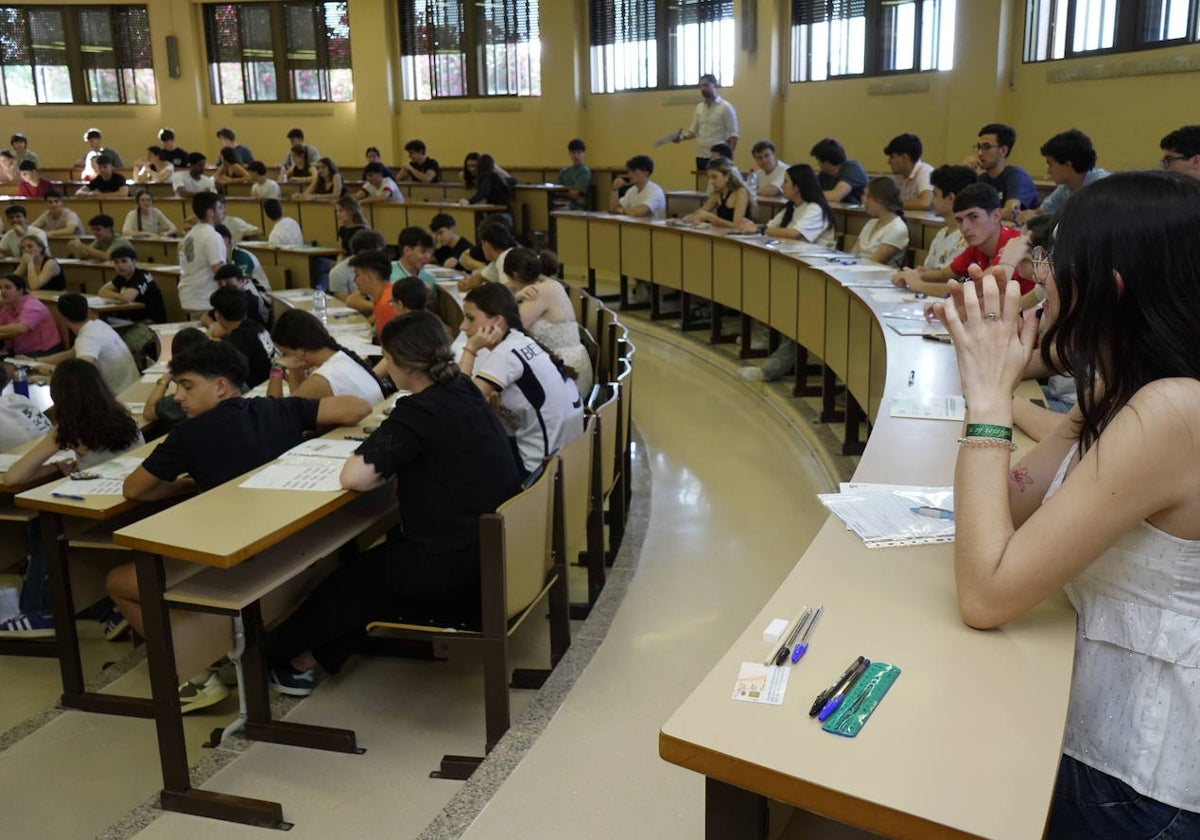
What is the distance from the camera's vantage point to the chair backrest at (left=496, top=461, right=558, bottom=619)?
3.01 metres

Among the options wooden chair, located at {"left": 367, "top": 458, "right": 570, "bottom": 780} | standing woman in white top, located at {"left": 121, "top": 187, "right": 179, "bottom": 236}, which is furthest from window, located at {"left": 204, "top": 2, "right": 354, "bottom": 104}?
wooden chair, located at {"left": 367, "top": 458, "right": 570, "bottom": 780}

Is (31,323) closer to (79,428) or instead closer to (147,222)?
(147,222)

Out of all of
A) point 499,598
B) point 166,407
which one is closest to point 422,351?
point 499,598

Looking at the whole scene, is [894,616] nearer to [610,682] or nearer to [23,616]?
[610,682]

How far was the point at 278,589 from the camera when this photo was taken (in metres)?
3.58

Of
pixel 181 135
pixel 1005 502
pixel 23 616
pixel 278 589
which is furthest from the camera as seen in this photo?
pixel 181 135

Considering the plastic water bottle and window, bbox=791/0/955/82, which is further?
window, bbox=791/0/955/82

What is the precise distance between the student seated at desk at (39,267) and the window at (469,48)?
26.5ft

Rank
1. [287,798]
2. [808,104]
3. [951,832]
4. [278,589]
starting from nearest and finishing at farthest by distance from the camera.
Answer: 1. [951,832]
2. [287,798]
3. [278,589]
4. [808,104]

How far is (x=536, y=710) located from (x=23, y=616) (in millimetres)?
2546

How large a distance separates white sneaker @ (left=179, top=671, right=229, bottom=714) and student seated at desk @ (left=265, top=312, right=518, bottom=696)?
524 mm

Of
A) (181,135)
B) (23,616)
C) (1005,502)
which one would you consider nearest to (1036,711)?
(1005,502)

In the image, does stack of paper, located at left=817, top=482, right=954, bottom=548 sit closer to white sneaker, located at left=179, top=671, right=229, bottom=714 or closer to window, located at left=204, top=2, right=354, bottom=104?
white sneaker, located at left=179, top=671, right=229, bottom=714

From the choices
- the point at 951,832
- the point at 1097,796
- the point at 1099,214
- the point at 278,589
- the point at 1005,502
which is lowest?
the point at 278,589
